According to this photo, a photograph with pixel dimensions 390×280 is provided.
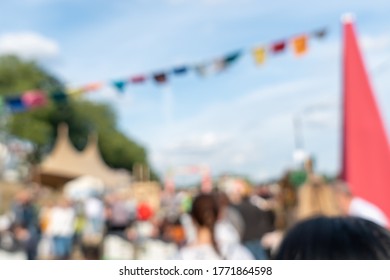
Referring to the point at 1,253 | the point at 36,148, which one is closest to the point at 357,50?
the point at 1,253

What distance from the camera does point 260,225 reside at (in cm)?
597

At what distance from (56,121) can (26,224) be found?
124 ft

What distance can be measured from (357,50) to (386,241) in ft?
11.5

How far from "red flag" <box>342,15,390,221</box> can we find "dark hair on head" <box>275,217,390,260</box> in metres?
3.02

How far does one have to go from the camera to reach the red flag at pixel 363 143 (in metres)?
4.10

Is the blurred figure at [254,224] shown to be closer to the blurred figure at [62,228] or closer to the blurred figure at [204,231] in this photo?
the blurred figure at [204,231]

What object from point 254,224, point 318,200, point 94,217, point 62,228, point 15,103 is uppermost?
point 15,103

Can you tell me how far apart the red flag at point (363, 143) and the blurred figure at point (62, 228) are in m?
5.95

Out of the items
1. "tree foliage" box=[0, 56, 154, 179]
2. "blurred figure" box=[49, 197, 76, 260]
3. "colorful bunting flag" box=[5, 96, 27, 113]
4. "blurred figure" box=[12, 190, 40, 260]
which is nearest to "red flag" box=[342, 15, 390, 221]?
"blurred figure" box=[12, 190, 40, 260]

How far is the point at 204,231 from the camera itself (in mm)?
2939

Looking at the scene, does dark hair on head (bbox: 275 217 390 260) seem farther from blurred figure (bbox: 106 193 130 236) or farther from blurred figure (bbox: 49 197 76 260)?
blurred figure (bbox: 49 197 76 260)

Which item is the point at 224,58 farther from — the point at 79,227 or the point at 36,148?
the point at 36,148

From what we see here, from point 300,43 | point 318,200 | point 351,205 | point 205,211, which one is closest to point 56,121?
point 300,43

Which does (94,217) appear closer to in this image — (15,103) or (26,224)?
(26,224)
